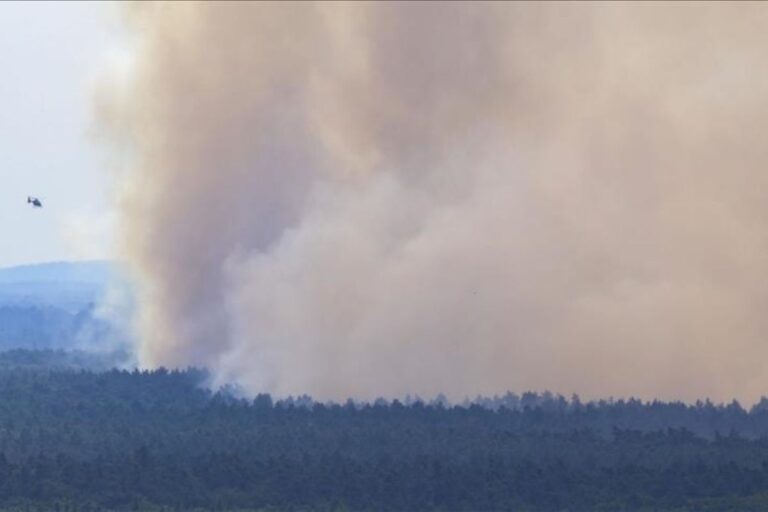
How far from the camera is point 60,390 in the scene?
105 m

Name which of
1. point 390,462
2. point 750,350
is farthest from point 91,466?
point 750,350

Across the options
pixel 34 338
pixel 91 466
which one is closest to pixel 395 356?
pixel 91 466

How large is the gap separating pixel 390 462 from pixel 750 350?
26419 millimetres

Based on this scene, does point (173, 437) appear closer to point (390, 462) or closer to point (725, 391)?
point (390, 462)

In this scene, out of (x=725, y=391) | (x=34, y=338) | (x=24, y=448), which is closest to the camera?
(x=24, y=448)

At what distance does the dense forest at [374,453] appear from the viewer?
247 ft

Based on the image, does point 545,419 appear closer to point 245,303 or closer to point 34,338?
point 245,303

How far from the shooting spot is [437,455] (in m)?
81.1

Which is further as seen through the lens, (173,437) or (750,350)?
(750,350)

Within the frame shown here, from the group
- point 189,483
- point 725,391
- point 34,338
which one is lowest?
point 189,483

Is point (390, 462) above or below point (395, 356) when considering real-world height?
below

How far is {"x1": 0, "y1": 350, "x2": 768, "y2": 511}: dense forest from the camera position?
247 ft

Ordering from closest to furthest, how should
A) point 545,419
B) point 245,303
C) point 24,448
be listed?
point 24,448 < point 545,419 < point 245,303

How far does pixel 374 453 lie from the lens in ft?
271
